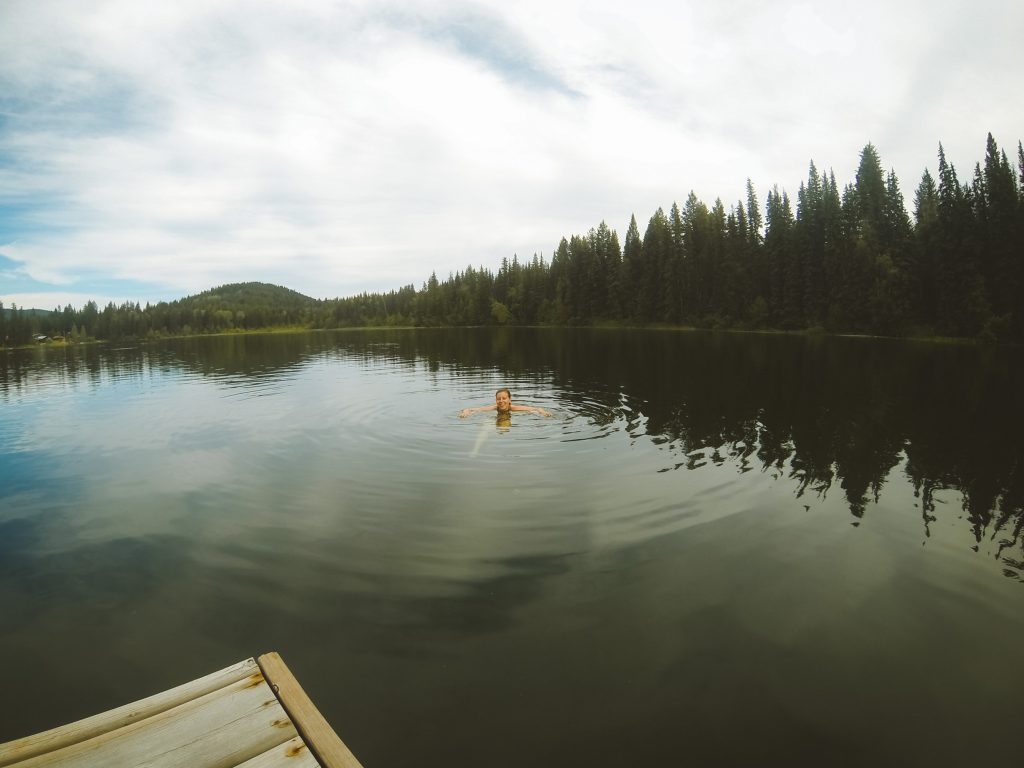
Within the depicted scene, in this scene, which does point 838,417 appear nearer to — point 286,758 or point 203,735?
point 286,758

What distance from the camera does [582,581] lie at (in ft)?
26.6

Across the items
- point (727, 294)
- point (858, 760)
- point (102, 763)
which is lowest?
point (858, 760)

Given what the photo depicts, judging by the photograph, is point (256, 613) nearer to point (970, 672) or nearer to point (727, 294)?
point (970, 672)

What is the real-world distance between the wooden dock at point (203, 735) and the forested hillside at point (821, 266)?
Result: 7723 centimetres

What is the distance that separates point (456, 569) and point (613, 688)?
137 inches

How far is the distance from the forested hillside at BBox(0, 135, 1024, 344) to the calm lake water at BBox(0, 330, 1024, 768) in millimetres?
58190

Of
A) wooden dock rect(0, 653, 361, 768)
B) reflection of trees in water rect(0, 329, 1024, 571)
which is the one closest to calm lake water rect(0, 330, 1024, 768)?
reflection of trees in water rect(0, 329, 1024, 571)

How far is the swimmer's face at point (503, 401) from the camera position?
19.3 metres

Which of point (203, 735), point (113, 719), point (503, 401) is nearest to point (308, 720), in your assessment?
point (203, 735)

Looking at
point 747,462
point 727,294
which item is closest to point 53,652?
point 747,462

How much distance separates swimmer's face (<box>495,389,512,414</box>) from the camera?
19281 millimetres

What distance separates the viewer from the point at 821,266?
8350 centimetres

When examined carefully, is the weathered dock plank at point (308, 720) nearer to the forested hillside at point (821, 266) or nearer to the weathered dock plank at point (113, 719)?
the weathered dock plank at point (113, 719)

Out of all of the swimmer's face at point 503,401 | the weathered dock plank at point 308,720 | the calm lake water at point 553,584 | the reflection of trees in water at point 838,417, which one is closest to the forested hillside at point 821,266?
the reflection of trees in water at point 838,417
